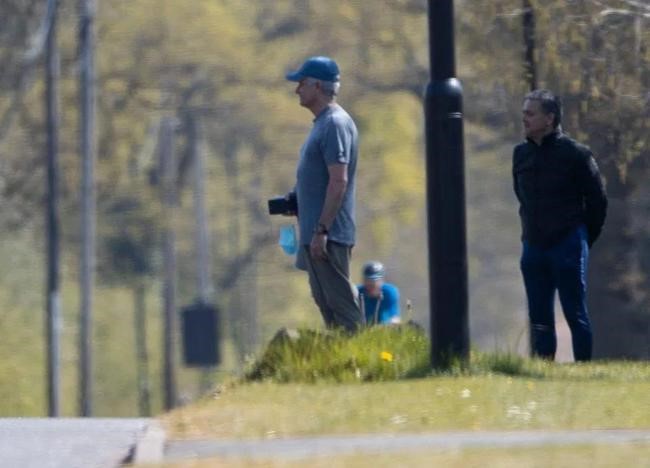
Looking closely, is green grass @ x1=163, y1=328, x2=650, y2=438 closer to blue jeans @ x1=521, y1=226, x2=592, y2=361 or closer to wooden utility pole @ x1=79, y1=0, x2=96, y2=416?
blue jeans @ x1=521, y1=226, x2=592, y2=361

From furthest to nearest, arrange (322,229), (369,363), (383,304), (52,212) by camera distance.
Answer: (52,212)
(383,304)
(322,229)
(369,363)

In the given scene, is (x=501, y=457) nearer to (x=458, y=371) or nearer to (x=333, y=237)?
(x=458, y=371)

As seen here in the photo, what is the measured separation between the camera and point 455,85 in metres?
10.4

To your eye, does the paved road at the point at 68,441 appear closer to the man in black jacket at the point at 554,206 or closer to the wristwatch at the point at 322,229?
the wristwatch at the point at 322,229

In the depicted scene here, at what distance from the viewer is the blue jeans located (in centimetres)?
1142

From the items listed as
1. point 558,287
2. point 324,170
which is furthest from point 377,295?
point 324,170

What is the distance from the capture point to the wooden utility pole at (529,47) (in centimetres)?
1670

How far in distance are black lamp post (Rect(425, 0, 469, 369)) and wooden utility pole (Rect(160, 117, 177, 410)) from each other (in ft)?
97.6

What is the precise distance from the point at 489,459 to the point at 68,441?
250cm

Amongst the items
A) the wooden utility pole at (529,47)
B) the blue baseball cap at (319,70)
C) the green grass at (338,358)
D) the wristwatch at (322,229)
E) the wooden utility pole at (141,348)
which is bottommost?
the wooden utility pole at (141,348)

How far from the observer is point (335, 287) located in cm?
1117

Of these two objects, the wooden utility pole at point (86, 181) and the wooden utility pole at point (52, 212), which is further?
the wooden utility pole at point (86, 181)

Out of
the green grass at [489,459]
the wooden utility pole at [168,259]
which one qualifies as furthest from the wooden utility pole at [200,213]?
the green grass at [489,459]

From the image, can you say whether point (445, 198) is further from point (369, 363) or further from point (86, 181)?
point (86, 181)
